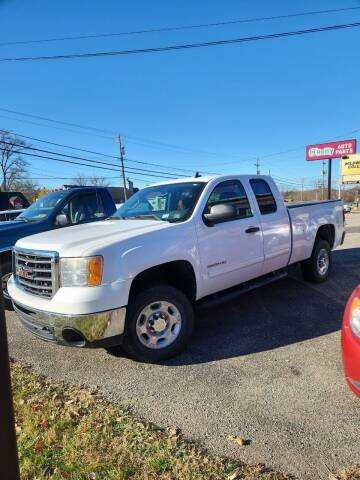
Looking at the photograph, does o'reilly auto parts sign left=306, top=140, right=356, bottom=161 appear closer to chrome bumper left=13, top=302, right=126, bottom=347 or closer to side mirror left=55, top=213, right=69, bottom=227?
side mirror left=55, top=213, right=69, bottom=227

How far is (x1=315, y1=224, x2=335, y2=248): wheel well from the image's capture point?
6.30m

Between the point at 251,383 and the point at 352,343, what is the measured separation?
114cm

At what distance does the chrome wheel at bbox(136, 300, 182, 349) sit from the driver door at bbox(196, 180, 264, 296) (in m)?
0.52

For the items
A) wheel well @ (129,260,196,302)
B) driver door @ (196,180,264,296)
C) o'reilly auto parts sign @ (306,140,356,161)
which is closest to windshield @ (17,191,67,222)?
wheel well @ (129,260,196,302)

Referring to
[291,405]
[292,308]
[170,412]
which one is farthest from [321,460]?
[292,308]

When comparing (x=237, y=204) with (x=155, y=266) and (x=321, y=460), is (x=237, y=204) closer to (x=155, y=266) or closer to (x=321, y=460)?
(x=155, y=266)

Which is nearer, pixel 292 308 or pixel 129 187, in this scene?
pixel 292 308

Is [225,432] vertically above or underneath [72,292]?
underneath

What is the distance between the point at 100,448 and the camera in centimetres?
242

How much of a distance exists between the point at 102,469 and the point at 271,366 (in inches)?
75.2

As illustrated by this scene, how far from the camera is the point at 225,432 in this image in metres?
2.57

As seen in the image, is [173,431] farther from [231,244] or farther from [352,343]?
[231,244]

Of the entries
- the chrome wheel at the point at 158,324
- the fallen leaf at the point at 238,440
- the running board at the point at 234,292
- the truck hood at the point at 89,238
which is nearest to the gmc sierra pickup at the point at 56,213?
the truck hood at the point at 89,238

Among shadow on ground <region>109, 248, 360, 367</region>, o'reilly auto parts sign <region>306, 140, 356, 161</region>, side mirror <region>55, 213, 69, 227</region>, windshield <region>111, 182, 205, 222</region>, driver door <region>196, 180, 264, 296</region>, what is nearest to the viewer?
shadow on ground <region>109, 248, 360, 367</region>
